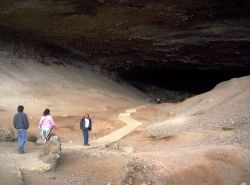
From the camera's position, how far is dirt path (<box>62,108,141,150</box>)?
18352 millimetres

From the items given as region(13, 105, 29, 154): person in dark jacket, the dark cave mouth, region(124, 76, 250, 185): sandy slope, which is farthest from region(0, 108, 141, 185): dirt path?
the dark cave mouth

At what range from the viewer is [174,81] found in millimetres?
50375

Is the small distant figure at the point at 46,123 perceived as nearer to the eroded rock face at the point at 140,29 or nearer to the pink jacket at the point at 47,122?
the pink jacket at the point at 47,122

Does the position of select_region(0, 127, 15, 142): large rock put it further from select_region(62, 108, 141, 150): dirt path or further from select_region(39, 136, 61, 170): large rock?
select_region(39, 136, 61, 170): large rock

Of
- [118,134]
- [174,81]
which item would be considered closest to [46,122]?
[118,134]

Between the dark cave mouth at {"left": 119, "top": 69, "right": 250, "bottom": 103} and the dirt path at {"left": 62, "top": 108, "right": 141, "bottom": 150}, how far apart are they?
16.3 metres

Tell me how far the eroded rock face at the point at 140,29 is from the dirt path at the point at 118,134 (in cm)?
646

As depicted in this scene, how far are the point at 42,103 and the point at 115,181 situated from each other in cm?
1693

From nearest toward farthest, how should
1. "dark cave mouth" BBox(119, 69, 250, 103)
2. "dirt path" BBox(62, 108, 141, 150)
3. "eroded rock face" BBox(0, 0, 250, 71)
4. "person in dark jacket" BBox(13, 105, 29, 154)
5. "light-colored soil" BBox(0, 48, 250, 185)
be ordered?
"light-colored soil" BBox(0, 48, 250, 185)
"person in dark jacket" BBox(13, 105, 29, 154)
"dirt path" BBox(62, 108, 141, 150)
"eroded rock face" BBox(0, 0, 250, 71)
"dark cave mouth" BBox(119, 69, 250, 103)

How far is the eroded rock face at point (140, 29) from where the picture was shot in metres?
29.7

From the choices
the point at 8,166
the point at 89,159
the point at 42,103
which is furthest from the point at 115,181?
the point at 42,103

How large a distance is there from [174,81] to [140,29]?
17.6 meters

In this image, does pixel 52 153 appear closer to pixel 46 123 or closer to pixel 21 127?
pixel 21 127

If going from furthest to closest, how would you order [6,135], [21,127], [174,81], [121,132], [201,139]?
[174,81] → [121,132] → [201,139] → [6,135] → [21,127]
